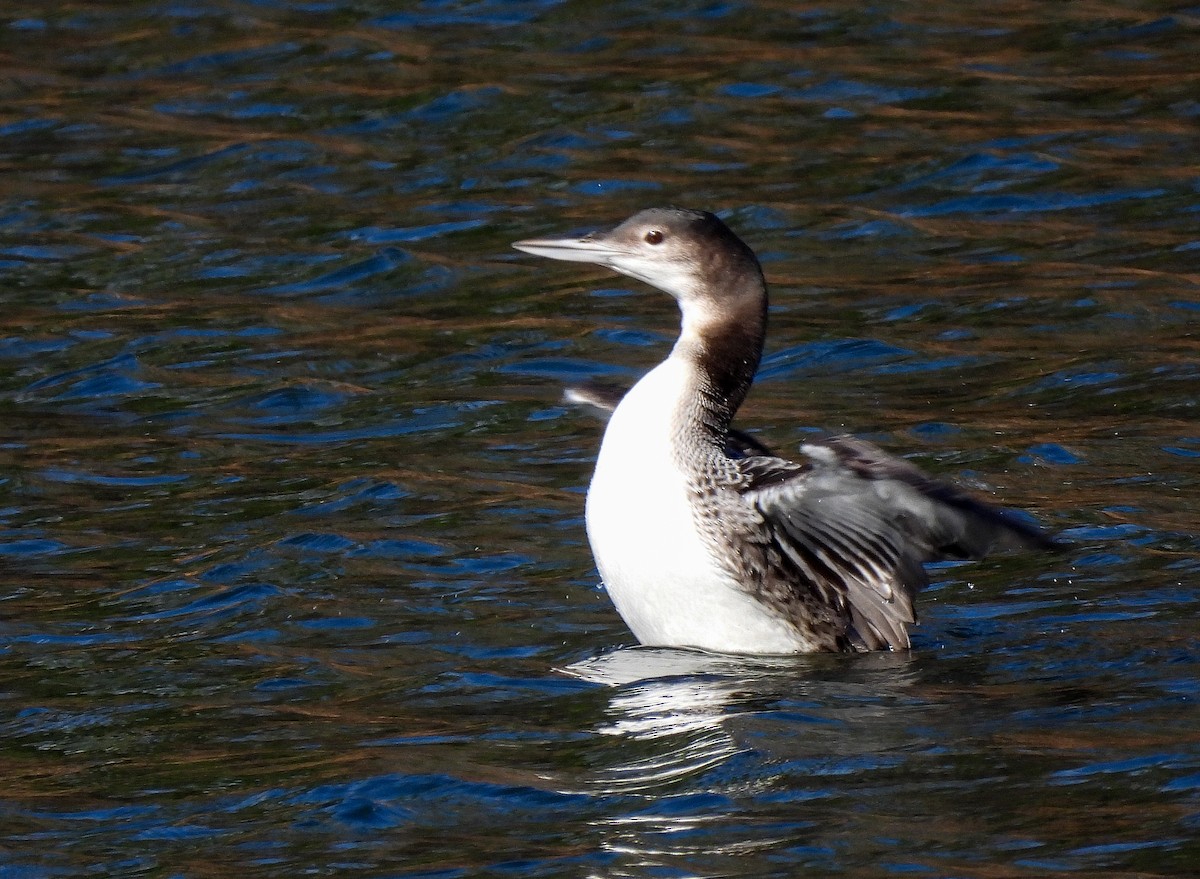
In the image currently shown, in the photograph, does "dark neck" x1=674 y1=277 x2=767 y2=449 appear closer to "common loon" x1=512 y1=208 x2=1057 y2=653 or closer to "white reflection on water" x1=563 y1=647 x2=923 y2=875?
"common loon" x1=512 y1=208 x2=1057 y2=653

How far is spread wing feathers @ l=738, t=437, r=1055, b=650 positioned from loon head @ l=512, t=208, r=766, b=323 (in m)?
0.56

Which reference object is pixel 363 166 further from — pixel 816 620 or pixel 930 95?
pixel 816 620

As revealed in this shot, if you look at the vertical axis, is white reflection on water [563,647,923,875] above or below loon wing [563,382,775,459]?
below

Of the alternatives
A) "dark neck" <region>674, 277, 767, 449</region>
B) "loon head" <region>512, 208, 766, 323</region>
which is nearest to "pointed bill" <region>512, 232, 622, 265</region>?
"loon head" <region>512, 208, 766, 323</region>

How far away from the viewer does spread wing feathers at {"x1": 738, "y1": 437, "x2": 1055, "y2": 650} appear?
17.4ft

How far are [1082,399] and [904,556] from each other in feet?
9.03

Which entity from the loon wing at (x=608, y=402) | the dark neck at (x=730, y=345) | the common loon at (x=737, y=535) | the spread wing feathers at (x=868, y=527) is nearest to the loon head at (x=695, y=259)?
the dark neck at (x=730, y=345)

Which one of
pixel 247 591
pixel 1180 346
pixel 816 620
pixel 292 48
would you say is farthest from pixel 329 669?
pixel 292 48

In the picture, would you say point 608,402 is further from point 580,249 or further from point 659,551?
point 659,551

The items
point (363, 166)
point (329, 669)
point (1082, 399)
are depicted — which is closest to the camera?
point (329, 669)

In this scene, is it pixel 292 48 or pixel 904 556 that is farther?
pixel 292 48

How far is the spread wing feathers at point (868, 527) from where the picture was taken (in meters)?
5.32

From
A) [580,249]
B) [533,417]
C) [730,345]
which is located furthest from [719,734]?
[533,417]

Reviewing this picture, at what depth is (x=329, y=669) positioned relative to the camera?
5941mm
